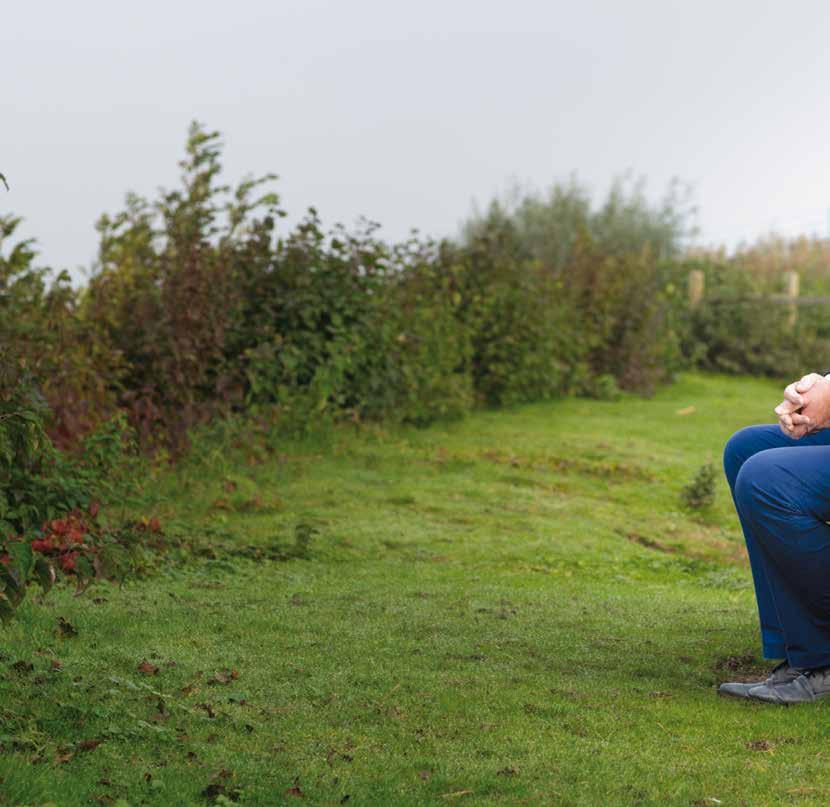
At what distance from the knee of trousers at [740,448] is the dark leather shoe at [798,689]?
2.38 feet

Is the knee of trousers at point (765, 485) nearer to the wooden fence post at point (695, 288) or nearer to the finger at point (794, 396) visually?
the finger at point (794, 396)

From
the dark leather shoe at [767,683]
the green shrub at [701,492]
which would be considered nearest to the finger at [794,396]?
the dark leather shoe at [767,683]

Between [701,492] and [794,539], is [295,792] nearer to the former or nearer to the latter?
→ [794,539]

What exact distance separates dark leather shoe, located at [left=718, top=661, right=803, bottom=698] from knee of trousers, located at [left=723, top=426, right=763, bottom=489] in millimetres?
684

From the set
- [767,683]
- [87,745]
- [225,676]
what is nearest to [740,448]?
[767,683]

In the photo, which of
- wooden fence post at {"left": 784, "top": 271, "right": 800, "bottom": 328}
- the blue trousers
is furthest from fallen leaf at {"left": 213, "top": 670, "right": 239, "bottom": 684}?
wooden fence post at {"left": 784, "top": 271, "right": 800, "bottom": 328}

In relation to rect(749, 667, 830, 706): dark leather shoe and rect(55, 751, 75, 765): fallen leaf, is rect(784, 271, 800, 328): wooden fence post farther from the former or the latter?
rect(55, 751, 75, 765): fallen leaf

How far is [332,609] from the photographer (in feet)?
17.5

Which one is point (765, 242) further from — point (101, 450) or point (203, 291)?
point (101, 450)

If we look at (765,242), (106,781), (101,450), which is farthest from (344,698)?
(765,242)

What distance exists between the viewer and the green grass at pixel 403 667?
3.35m

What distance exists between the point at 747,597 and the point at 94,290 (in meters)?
5.76

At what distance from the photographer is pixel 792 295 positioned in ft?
66.0

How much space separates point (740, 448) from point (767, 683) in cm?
87
